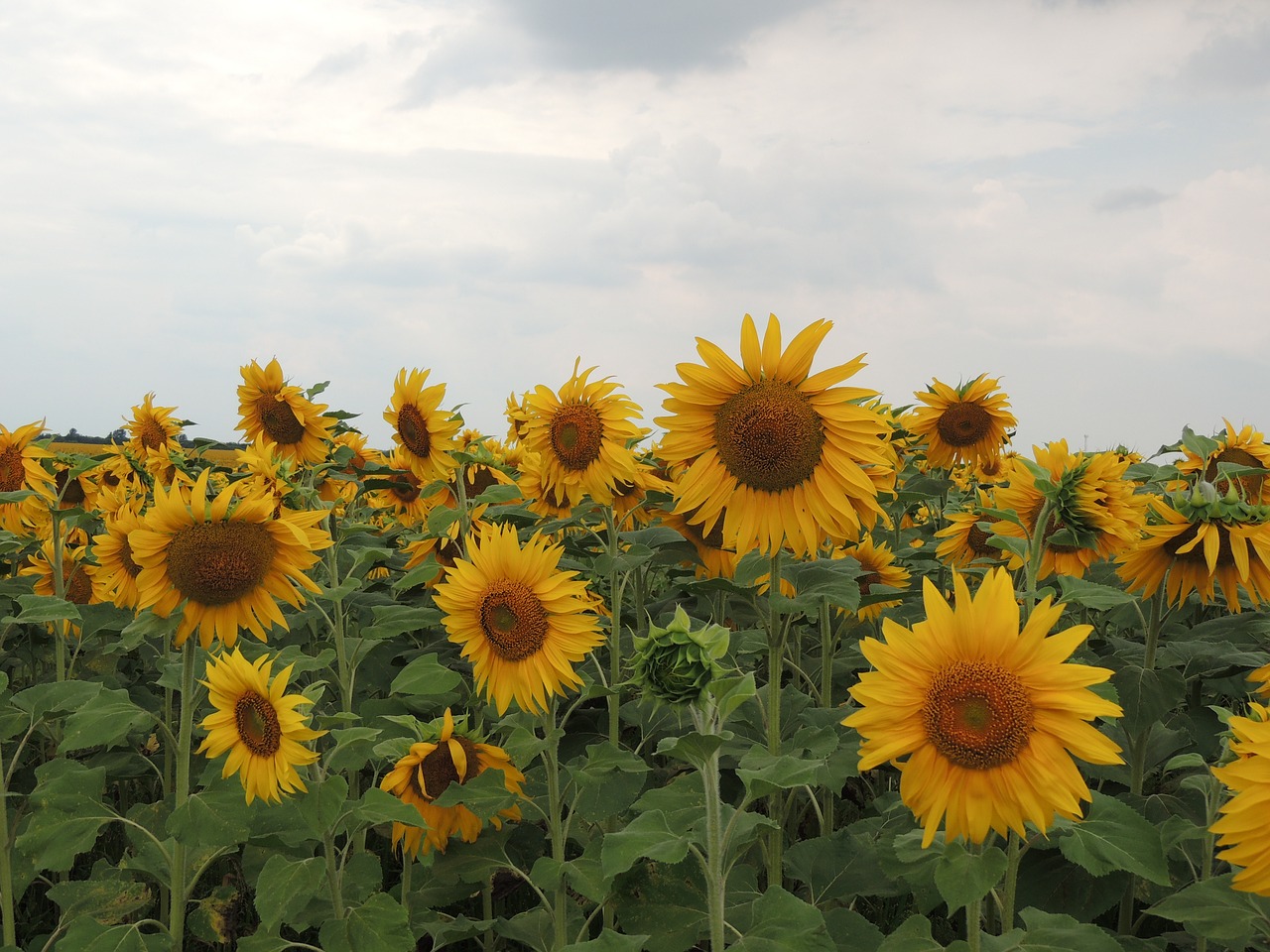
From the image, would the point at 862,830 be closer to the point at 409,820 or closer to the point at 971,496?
the point at 409,820

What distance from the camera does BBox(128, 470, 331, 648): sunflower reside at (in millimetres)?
3133

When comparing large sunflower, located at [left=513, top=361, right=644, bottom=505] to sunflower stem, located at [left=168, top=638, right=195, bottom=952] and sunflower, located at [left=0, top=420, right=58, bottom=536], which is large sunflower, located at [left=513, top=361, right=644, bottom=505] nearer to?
sunflower stem, located at [left=168, top=638, right=195, bottom=952]

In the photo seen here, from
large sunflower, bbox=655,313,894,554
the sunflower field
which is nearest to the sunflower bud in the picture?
the sunflower field

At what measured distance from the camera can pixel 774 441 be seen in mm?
2824

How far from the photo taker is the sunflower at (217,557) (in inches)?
123

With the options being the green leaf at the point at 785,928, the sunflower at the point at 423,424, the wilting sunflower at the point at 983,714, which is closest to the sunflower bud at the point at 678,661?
the wilting sunflower at the point at 983,714

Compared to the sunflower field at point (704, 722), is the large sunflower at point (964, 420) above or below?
above

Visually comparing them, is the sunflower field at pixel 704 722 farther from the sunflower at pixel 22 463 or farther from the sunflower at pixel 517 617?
the sunflower at pixel 22 463

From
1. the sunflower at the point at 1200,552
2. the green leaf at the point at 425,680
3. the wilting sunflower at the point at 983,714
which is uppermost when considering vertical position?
the sunflower at the point at 1200,552

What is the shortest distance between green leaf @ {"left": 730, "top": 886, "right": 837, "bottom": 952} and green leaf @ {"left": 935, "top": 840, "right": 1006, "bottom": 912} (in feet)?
1.00

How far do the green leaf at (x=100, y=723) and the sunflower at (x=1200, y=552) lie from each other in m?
3.26

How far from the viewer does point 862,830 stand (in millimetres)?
3148

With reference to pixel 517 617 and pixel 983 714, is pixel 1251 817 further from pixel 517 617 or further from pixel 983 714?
pixel 517 617

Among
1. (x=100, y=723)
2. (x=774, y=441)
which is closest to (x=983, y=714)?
(x=774, y=441)
